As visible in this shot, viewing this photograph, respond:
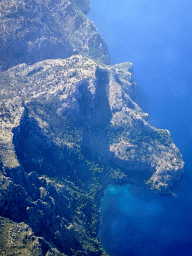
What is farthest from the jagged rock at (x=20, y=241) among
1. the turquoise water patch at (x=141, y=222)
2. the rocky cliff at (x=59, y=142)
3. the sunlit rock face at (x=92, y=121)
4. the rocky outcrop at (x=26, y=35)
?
the rocky outcrop at (x=26, y=35)

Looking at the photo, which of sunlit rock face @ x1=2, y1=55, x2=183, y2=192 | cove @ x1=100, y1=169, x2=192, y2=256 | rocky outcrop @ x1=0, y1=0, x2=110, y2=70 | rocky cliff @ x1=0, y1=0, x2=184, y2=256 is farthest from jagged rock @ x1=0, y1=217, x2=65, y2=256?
rocky outcrop @ x1=0, y1=0, x2=110, y2=70

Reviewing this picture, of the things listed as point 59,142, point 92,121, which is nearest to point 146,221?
point 59,142

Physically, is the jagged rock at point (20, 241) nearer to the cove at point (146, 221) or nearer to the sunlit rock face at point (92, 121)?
the cove at point (146, 221)

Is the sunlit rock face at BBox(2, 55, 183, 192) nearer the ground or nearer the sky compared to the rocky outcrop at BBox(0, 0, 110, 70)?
nearer the ground

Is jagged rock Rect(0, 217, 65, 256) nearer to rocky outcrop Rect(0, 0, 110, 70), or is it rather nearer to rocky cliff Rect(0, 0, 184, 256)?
rocky cliff Rect(0, 0, 184, 256)

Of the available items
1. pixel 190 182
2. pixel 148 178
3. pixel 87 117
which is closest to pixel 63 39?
pixel 87 117

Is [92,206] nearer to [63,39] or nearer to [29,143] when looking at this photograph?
[29,143]

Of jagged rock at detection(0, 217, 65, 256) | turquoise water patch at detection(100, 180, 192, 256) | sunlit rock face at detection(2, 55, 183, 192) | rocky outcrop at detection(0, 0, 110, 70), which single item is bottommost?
jagged rock at detection(0, 217, 65, 256)

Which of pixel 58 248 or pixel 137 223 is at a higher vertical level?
pixel 137 223
